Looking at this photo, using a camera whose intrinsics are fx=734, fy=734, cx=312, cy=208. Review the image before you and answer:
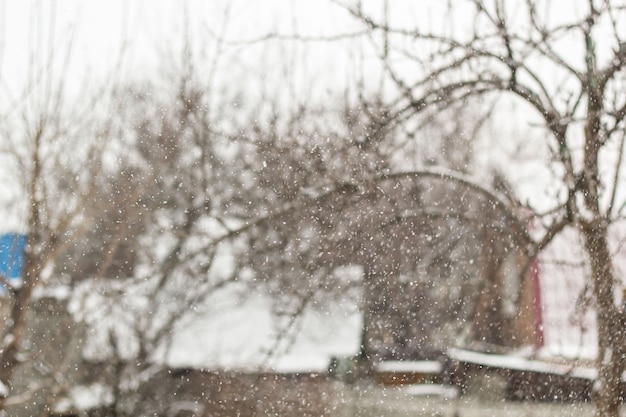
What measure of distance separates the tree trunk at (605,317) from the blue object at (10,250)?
260 cm

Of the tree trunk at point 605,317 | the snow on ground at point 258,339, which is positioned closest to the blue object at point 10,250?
the tree trunk at point 605,317

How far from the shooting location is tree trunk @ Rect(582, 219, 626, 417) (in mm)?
3307

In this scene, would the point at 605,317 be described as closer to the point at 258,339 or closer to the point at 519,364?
the point at 519,364

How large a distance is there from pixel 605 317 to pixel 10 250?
271cm

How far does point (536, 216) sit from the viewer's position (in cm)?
351

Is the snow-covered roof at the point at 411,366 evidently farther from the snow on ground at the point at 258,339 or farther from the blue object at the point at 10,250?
the blue object at the point at 10,250

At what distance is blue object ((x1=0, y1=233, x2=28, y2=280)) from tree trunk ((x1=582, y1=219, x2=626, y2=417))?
8.52 feet

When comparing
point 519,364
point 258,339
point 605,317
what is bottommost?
point 519,364

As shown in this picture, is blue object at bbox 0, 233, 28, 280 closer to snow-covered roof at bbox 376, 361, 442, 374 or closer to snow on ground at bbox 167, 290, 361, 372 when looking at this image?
snow on ground at bbox 167, 290, 361, 372

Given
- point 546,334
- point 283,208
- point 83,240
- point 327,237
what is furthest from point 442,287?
point 83,240

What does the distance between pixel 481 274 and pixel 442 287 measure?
0.58 meters

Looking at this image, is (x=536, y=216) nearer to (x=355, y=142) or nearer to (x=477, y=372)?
(x=355, y=142)

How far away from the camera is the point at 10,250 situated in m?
3.32

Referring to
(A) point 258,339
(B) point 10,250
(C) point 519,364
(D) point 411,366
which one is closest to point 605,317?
(C) point 519,364
